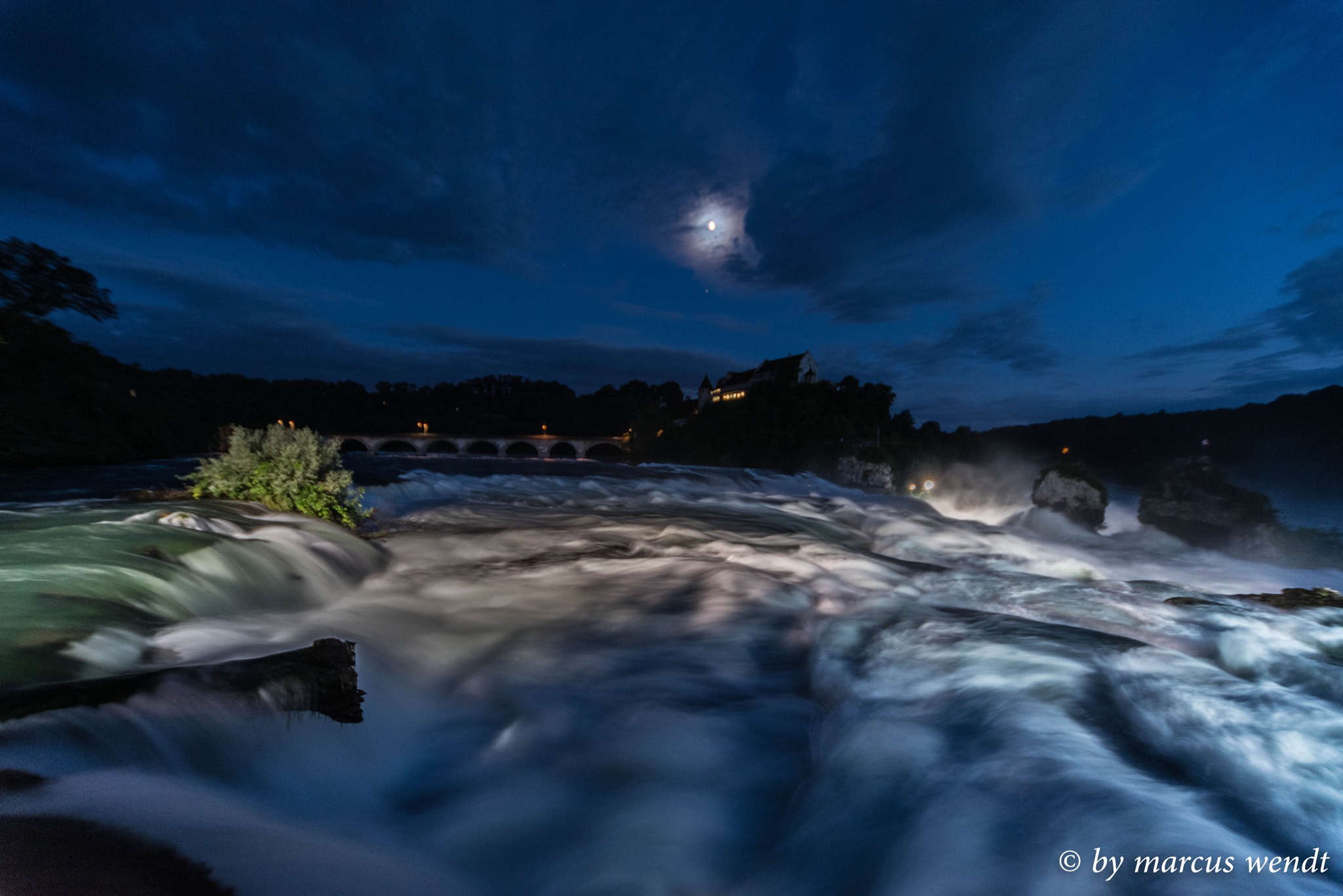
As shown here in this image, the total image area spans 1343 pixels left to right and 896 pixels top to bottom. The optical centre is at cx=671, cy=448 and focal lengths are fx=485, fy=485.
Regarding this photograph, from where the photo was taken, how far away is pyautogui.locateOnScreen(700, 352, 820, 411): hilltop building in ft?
282

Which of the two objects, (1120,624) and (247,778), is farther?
(1120,624)

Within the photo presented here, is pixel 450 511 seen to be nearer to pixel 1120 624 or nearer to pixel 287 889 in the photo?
pixel 287 889

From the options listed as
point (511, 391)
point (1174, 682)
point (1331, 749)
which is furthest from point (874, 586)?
point (511, 391)

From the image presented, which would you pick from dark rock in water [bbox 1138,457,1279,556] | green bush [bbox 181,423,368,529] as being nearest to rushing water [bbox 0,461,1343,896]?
green bush [bbox 181,423,368,529]

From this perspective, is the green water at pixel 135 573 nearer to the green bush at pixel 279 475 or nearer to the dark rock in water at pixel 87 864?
the green bush at pixel 279 475

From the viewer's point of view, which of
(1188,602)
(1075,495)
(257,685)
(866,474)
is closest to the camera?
(257,685)

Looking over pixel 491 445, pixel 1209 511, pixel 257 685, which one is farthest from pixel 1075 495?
pixel 491 445

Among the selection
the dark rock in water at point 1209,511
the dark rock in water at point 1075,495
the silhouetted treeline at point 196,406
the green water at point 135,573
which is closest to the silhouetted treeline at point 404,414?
the silhouetted treeline at point 196,406

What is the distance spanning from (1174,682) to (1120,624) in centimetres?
178

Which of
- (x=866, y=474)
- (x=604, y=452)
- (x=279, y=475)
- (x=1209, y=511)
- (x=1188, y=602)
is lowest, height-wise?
(x=604, y=452)

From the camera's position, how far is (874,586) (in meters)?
7.28

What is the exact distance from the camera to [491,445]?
103750mm

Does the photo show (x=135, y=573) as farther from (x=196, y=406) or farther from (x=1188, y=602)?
(x=196, y=406)

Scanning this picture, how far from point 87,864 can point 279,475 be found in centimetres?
926
